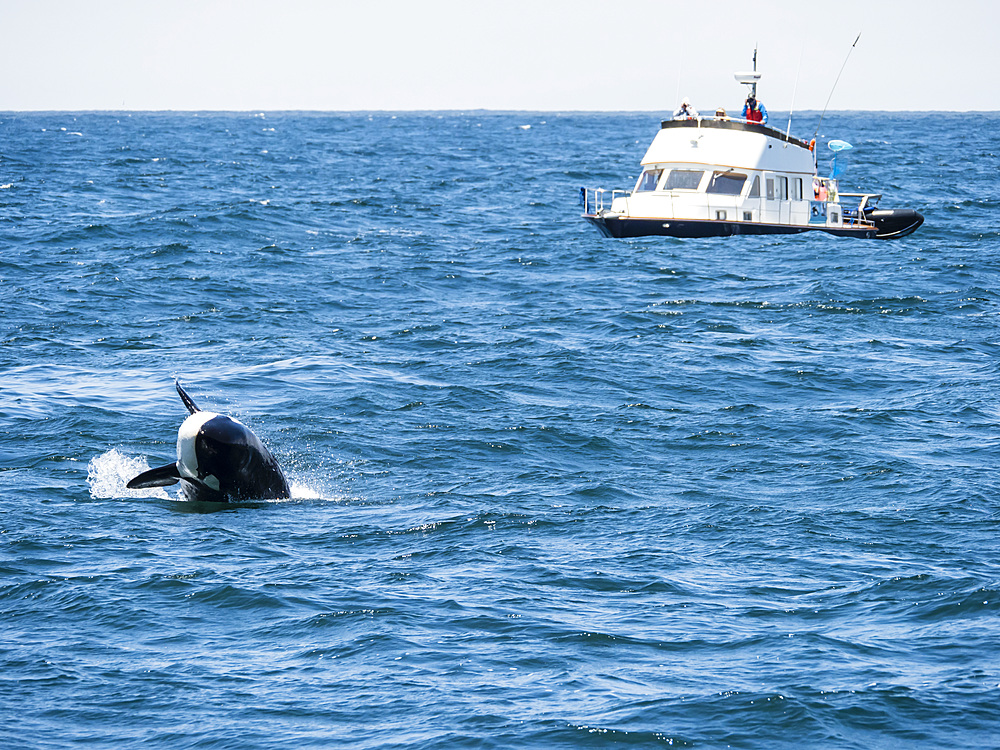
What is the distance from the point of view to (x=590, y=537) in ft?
45.9

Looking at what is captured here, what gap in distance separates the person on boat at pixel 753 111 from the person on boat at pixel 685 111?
1768 mm

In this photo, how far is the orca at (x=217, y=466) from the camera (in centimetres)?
1439

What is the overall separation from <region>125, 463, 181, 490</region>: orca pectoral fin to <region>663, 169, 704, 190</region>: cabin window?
1034 inches

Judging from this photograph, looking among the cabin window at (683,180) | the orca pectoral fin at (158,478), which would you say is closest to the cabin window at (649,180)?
the cabin window at (683,180)

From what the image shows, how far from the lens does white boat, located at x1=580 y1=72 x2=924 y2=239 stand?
121ft

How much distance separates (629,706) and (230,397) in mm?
12265

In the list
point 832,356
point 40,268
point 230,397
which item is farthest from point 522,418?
point 40,268

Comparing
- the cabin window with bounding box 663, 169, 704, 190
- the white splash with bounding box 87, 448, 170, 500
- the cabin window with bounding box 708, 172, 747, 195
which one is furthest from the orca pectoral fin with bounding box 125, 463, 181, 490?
the cabin window with bounding box 708, 172, 747, 195

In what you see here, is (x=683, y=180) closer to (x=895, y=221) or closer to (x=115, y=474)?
(x=895, y=221)

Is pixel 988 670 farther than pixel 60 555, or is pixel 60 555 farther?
pixel 60 555

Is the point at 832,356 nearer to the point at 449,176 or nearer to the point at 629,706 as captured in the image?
the point at 629,706

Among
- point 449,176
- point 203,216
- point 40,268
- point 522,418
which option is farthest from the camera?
point 449,176
